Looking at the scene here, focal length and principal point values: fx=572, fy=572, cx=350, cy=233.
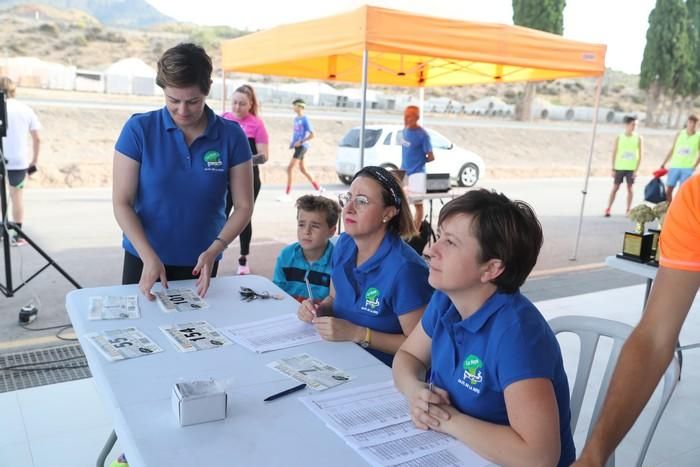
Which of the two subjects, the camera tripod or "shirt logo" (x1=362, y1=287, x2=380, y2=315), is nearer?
"shirt logo" (x1=362, y1=287, x2=380, y2=315)

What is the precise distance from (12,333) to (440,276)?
3056 mm

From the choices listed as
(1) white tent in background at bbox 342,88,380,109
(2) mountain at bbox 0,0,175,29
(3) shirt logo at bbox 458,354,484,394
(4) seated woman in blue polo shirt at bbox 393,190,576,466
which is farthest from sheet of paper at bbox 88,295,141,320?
(2) mountain at bbox 0,0,175,29

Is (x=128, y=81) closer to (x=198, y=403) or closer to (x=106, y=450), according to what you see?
(x=106, y=450)

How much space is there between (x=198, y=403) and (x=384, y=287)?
773mm

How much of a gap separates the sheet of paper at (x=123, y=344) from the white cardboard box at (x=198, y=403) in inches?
13.8

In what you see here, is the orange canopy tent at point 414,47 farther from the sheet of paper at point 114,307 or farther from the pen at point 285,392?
the pen at point 285,392

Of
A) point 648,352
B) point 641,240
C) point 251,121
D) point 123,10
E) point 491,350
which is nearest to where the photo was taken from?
point 648,352

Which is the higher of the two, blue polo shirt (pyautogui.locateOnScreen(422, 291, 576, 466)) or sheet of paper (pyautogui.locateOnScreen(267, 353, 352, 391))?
blue polo shirt (pyautogui.locateOnScreen(422, 291, 576, 466))

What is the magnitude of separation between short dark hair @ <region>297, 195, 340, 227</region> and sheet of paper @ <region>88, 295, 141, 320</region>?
0.92m

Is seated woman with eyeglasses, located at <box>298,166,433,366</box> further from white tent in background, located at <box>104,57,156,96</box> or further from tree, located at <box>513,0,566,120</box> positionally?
white tent in background, located at <box>104,57,156,96</box>

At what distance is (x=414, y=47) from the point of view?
14.2ft

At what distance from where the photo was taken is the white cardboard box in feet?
3.77

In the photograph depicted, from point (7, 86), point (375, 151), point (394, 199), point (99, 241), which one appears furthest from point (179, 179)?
point (375, 151)

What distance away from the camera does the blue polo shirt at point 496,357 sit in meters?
1.17
